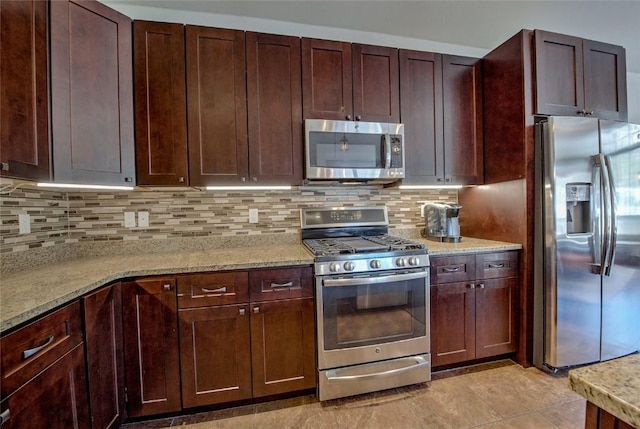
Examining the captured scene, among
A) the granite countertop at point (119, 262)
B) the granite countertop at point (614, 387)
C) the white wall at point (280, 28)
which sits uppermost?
the white wall at point (280, 28)

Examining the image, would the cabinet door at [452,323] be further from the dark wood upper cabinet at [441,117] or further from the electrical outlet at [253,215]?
the electrical outlet at [253,215]

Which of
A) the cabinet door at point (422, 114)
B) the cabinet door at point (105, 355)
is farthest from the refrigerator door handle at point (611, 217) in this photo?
the cabinet door at point (105, 355)

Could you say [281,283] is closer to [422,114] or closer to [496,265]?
[496,265]

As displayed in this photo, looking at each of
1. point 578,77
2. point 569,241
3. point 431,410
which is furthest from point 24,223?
point 578,77

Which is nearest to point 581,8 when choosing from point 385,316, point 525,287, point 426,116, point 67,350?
point 426,116

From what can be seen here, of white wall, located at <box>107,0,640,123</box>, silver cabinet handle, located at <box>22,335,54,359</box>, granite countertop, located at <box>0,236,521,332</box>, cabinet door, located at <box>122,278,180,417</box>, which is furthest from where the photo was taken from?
white wall, located at <box>107,0,640,123</box>

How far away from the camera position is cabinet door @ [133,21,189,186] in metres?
1.81

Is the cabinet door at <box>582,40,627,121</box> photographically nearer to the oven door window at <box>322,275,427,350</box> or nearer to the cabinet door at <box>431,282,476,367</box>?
the cabinet door at <box>431,282,476,367</box>

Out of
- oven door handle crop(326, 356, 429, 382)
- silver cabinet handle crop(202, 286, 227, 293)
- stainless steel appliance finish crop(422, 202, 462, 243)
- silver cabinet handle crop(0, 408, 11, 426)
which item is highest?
stainless steel appliance finish crop(422, 202, 462, 243)

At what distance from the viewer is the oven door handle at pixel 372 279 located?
173 cm

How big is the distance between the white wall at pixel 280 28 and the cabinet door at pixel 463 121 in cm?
49

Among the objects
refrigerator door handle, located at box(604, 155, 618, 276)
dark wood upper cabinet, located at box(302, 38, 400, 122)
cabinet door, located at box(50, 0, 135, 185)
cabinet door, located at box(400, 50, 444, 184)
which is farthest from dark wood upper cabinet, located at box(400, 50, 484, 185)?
cabinet door, located at box(50, 0, 135, 185)

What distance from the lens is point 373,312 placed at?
1842 mm

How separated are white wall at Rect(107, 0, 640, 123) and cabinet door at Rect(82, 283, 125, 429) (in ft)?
6.65
